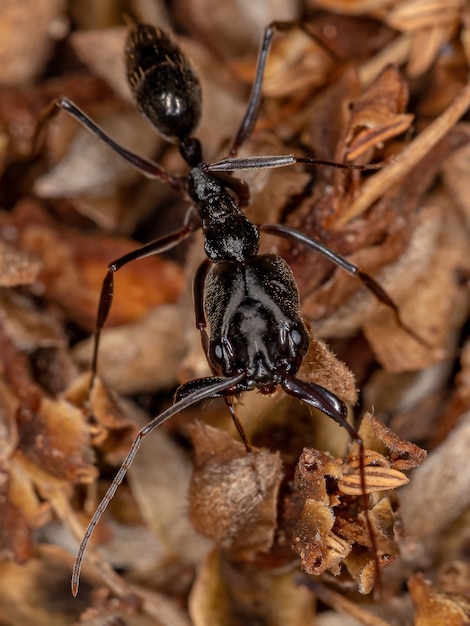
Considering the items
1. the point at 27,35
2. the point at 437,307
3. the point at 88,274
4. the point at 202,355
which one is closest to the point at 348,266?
the point at 437,307

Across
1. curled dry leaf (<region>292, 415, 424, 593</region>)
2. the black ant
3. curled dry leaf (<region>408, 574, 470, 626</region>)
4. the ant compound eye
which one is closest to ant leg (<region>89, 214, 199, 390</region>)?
the black ant

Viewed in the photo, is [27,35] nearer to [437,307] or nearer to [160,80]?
[160,80]

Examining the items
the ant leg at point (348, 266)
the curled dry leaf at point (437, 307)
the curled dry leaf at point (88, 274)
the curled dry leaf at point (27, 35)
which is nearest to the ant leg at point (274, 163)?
the ant leg at point (348, 266)

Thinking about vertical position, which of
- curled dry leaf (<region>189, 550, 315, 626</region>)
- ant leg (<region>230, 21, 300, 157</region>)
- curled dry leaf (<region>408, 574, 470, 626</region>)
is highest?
ant leg (<region>230, 21, 300, 157</region>)

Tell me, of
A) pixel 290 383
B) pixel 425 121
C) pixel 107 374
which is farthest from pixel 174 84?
pixel 290 383

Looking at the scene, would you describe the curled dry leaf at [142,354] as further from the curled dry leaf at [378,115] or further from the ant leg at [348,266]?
the curled dry leaf at [378,115]

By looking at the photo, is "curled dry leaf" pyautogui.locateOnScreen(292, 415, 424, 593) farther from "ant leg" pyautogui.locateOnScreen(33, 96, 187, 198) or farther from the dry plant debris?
"ant leg" pyautogui.locateOnScreen(33, 96, 187, 198)

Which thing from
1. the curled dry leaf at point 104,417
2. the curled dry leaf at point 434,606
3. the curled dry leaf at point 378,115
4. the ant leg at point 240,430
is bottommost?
the curled dry leaf at point 434,606
